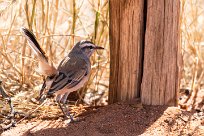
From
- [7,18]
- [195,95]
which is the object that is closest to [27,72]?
[7,18]

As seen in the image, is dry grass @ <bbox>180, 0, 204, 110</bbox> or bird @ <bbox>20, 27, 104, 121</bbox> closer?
bird @ <bbox>20, 27, 104, 121</bbox>

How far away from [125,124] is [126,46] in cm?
105

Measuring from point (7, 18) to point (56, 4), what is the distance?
866mm

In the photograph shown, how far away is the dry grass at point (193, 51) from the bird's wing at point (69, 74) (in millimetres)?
1829

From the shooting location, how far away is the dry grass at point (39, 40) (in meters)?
8.12

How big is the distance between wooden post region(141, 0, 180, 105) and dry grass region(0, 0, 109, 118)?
3.82 feet

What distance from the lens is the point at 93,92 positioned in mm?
8883

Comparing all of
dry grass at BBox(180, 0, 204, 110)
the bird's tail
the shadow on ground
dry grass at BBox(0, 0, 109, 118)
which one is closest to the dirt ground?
the shadow on ground

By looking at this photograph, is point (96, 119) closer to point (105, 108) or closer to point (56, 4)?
point (105, 108)

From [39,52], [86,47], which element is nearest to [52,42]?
[86,47]

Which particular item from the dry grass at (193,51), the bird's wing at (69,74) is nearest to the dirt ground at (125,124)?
the bird's wing at (69,74)

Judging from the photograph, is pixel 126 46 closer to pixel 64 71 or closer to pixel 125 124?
pixel 64 71

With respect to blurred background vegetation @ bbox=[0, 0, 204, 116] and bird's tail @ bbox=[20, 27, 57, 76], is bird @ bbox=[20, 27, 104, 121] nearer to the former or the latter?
bird's tail @ bbox=[20, 27, 57, 76]

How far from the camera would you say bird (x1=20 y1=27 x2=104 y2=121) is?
6.90 m
